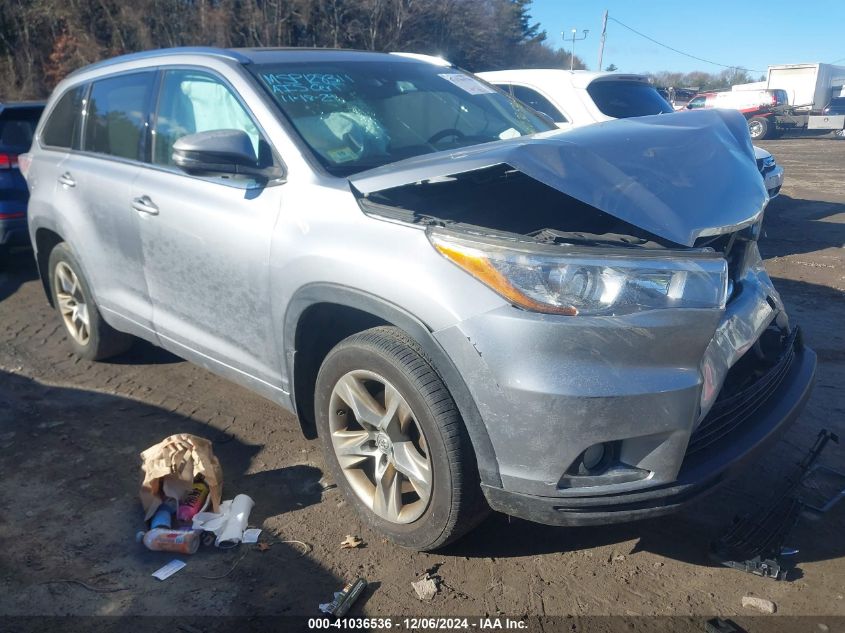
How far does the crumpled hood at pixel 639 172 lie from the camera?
241 cm

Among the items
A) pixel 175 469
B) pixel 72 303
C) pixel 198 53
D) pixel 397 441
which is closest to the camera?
pixel 397 441

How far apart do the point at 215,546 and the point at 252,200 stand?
1485 millimetres

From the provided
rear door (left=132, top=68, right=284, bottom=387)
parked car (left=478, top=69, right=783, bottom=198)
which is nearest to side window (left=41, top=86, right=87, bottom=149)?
rear door (left=132, top=68, right=284, bottom=387)

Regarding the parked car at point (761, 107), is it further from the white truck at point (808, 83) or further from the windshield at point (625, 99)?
the windshield at point (625, 99)

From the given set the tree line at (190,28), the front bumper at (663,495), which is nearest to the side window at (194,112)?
the front bumper at (663,495)

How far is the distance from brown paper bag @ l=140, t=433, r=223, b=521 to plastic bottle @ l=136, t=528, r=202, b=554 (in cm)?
18

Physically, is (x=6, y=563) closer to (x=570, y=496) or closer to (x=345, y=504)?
(x=345, y=504)

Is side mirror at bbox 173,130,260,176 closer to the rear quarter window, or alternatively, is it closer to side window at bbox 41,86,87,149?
side window at bbox 41,86,87,149

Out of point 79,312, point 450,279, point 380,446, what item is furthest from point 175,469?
point 79,312

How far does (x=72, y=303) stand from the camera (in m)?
4.93

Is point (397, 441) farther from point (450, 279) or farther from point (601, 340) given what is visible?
point (601, 340)

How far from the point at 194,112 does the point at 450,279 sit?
202 cm

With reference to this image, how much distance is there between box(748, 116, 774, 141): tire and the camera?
2653 cm

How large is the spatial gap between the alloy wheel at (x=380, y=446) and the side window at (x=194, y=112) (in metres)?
1.13
